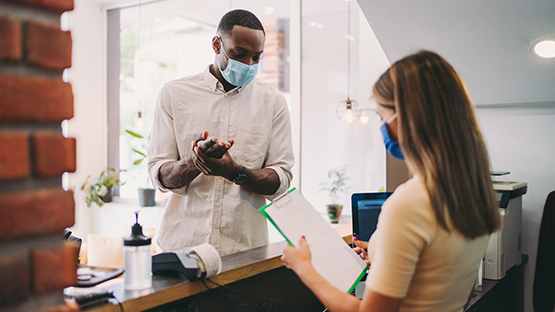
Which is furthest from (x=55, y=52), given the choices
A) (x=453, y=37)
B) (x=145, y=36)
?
(x=145, y=36)

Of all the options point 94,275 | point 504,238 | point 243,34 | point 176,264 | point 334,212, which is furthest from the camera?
point 334,212

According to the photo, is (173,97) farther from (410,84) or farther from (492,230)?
(492,230)

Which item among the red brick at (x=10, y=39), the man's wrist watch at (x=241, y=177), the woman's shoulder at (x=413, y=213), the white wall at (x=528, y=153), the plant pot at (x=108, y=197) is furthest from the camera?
the plant pot at (x=108, y=197)

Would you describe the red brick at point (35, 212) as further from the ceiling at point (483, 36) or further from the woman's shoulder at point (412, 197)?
the ceiling at point (483, 36)

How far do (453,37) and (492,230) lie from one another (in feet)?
4.06

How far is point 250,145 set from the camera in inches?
68.0

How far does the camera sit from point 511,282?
7.43 feet

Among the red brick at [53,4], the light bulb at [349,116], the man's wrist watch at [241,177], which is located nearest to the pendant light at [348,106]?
the light bulb at [349,116]

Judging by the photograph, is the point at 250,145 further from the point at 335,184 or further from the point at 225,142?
the point at 335,184

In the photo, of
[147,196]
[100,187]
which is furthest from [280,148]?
[100,187]

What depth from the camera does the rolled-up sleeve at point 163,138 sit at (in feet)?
5.53

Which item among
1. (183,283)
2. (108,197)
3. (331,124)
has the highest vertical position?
(331,124)

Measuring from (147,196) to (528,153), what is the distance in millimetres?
3691

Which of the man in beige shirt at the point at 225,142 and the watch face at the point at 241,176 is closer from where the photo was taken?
the watch face at the point at 241,176
